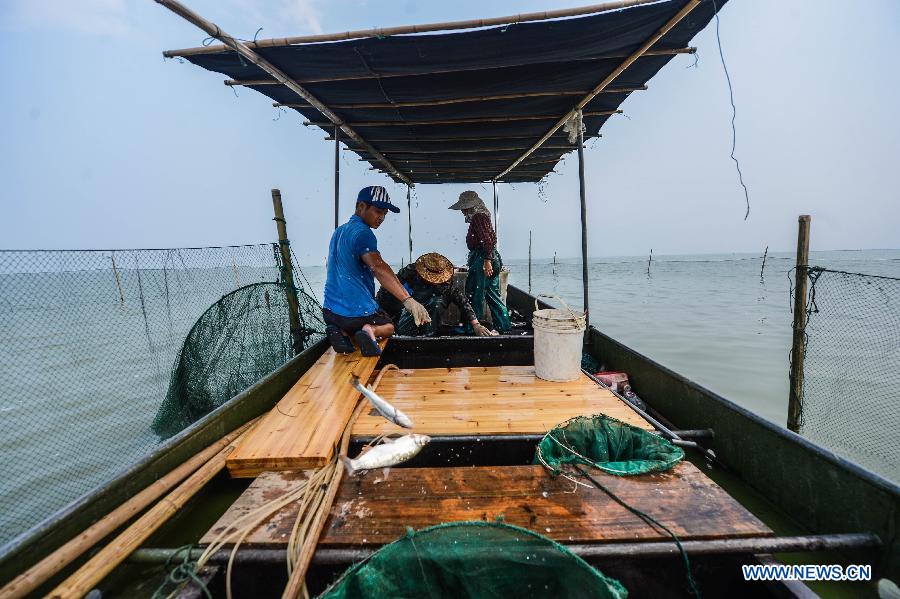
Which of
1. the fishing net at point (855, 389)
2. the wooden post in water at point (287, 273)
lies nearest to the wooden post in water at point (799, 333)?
the fishing net at point (855, 389)

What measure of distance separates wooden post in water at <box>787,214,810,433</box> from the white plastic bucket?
269cm

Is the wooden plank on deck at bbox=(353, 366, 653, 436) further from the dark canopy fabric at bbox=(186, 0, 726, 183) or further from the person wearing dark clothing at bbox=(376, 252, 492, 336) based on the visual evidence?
Result: the dark canopy fabric at bbox=(186, 0, 726, 183)

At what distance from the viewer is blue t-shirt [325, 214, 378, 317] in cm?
460

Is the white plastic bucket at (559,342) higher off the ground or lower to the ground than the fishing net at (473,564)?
higher

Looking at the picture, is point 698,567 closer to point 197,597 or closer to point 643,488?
point 643,488

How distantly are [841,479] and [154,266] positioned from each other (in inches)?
364

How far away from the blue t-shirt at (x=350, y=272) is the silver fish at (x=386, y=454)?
2842 mm

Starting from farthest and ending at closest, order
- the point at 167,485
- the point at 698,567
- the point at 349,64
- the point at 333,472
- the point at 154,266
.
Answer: the point at 154,266
the point at 349,64
the point at 333,472
the point at 167,485
the point at 698,567

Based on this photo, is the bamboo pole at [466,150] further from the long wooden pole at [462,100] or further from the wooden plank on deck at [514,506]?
the wooden plank on deck at [514,506]

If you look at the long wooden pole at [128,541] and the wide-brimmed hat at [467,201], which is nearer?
the long wooden pole at [128,541]

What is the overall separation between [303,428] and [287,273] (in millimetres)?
3546

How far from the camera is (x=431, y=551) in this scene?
5.44 feet

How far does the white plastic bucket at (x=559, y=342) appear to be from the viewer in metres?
3.91

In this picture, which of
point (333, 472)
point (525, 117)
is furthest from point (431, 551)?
point (525, 117)
